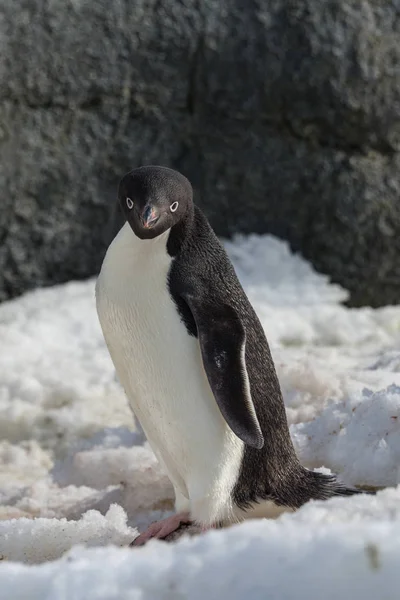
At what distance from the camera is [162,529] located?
1990mm

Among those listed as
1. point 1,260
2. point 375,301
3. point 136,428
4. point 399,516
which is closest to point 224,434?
point 399,516

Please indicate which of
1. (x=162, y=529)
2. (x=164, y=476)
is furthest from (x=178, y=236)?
(x=164, y=476)

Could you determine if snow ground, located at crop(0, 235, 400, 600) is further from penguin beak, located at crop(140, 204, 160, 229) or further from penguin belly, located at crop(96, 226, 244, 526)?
penguin beak, located at crop(140, 204, 160, 229)

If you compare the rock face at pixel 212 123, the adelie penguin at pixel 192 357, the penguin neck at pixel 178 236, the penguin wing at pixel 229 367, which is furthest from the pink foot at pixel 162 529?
the rock face at pixel 212 123

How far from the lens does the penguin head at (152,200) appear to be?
1967mm

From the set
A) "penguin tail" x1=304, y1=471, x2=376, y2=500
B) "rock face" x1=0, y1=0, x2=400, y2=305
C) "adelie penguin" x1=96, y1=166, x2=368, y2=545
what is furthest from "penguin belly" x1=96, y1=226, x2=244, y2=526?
"rock face" x1=0, y1=0, x2=400, y2=305

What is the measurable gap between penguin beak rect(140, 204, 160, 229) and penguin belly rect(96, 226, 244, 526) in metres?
0.10

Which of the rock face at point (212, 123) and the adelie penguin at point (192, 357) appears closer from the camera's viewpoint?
the adelie penguin at point (192, 357)

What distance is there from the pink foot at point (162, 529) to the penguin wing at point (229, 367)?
10.7 inches

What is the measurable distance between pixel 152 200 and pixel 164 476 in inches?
33.8

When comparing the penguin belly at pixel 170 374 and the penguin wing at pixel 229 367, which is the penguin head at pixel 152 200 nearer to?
the penguin belly at pixel 170 374

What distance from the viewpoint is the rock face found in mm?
4359

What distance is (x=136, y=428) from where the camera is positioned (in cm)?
308

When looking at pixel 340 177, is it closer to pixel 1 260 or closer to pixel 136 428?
pixel 1 260
